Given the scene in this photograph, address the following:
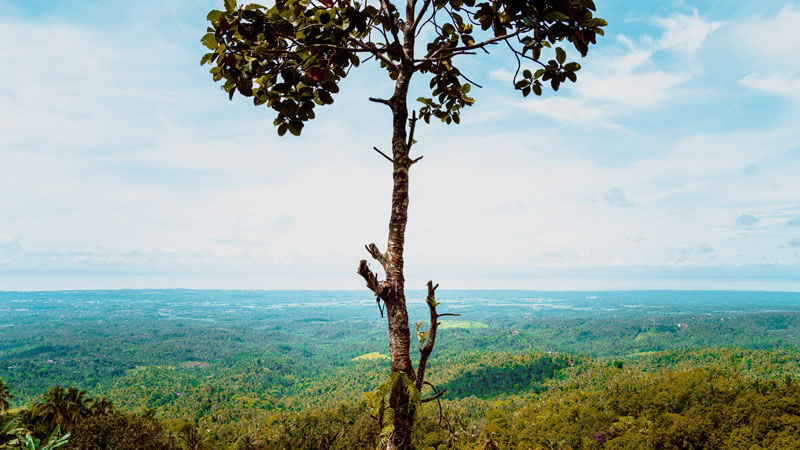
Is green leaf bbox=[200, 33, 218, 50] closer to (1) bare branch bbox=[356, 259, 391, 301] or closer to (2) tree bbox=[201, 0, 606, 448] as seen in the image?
(2) tree bbox=[201, 0, 606, 448]

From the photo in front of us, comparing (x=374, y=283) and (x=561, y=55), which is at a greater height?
(x=561, y=55)

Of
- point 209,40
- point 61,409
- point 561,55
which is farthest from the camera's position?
point 61,409

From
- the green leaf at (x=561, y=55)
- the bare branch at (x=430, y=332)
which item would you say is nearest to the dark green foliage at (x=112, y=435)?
the bare branch at (x=430, y=332)

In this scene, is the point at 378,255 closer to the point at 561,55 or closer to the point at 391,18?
the point at 391,18

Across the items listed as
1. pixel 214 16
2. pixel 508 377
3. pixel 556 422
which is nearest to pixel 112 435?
pixel 214 16

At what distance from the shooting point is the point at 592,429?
51.7 m

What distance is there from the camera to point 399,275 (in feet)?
9.68

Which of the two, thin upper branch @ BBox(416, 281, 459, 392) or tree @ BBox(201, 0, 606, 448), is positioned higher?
tree @ BBox(201, 0, 606, 448)

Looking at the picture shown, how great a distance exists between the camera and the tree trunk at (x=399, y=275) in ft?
9.27

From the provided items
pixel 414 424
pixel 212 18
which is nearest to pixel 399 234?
pixel 414 424

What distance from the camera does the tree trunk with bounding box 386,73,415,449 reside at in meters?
2.82

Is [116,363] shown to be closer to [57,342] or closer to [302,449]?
[57,342]

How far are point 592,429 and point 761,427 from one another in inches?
743

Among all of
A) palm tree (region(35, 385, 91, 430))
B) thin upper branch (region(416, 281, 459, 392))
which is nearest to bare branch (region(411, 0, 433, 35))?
thin upper branch (region(416, 281, 459, 392))
